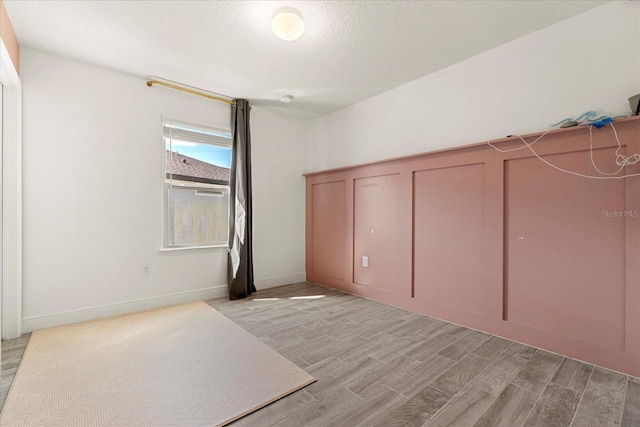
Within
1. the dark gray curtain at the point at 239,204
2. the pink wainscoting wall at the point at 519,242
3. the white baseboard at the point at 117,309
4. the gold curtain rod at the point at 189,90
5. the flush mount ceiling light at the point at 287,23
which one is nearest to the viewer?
the pink wainscoting wall at the point at 519,242

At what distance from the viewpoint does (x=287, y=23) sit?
2.08 m

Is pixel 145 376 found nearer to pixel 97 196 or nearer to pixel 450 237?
pixel 97 196

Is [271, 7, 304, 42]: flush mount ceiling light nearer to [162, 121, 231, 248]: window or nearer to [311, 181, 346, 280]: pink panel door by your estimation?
[162, 121, 231, 248]: window

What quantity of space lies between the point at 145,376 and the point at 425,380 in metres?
1.81

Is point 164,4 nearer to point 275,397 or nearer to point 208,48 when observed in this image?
point 208,48

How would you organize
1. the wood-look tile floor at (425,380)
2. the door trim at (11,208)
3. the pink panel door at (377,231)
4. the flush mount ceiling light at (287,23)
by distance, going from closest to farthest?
1. the wood-look tile floor at (425,380)
2. the flush mount ceiling light at (287,23)
3. the door trim at (11,208)
4. the pink panel door at (377,231)

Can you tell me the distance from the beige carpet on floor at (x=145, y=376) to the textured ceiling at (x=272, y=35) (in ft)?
8.36

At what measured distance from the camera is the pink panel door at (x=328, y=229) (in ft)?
12.9

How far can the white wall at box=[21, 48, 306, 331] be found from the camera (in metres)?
2.57

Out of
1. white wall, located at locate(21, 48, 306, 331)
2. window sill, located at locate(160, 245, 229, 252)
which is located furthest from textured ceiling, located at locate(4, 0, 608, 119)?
window sill, located at locate(160, 245, 229, 252)

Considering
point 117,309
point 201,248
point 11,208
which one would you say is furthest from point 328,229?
point 11,208

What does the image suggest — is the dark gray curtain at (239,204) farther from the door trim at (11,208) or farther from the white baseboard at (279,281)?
the door trim at (11,208)

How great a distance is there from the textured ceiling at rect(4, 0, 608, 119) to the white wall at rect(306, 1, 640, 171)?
0.14 m

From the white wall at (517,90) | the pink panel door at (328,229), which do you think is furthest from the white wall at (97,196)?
the white wall at (517,90)
